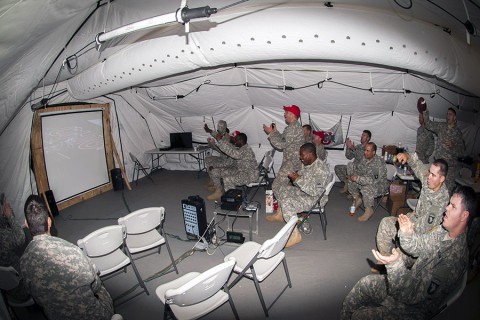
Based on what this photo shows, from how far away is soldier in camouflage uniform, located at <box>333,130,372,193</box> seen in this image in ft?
17.3

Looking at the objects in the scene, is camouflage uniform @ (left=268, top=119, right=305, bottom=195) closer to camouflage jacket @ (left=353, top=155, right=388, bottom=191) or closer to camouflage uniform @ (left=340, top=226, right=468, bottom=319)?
camouflage jacket @ (left=353, top=155, right=388, bottom=191)

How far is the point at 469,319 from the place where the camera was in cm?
271

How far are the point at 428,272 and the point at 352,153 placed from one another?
3.96 m

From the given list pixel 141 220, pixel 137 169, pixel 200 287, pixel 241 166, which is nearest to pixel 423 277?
pixel 200 287

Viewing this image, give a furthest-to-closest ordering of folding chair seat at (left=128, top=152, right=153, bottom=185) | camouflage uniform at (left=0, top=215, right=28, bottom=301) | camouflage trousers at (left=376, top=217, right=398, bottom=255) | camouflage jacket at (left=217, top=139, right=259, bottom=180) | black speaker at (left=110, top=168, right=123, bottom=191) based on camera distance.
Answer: folding chair seat at (left=128, top=152, right=153, bottom=185) < black speaker at (left=110, top=168, right=123, bottom=191) < camouflage jacket at (left=217, top=139, right=259, bottom=180) < camouflage trousers at (left=376, top=217, right=398, bottom=255) < camouflage uniform at (left=0, top=215, right=28, bottom=301)

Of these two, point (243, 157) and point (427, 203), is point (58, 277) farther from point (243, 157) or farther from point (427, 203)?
point (243, 157)

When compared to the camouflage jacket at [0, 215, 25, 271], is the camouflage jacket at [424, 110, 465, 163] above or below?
above

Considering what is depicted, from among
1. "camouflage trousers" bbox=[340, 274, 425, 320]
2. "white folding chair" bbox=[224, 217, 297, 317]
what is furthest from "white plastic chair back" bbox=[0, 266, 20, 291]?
"camouflage trousers" bbox=[340, 274, 425, 320]

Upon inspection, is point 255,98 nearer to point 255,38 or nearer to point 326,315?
point 255,38

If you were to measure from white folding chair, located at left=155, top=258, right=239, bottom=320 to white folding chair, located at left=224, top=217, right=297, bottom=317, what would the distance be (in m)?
0.32

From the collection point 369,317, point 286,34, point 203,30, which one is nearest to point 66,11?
point 203,30

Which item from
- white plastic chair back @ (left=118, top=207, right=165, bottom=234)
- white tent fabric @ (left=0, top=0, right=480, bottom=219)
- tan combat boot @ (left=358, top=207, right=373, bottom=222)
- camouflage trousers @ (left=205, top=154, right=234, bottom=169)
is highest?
white tent fabric @ (left=0, top=0, right=480, bottom=219)

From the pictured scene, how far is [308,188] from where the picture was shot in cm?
401

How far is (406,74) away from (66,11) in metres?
4.72
